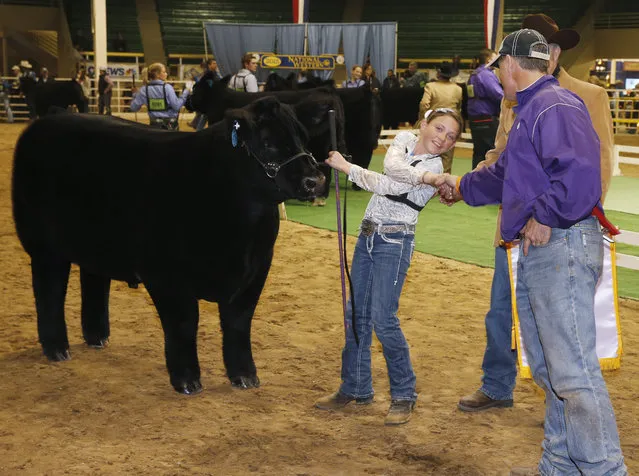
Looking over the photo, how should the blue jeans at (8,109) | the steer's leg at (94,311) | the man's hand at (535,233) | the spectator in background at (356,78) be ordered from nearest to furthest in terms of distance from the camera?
the man's hand at (535,233) → the steer's leg at (94,311) → the spectator in background at (356,78) → the blue jeans at (8,109)

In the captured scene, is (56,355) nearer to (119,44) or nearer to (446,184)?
(446,184)

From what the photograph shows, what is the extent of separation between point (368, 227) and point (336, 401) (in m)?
1.00

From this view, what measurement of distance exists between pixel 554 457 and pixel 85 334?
3386mm

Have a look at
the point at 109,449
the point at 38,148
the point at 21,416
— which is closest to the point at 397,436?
the point at 109,449

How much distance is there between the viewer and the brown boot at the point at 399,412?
4447mm

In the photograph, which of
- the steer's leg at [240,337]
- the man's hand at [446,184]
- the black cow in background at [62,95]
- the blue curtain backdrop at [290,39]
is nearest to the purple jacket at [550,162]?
the man's hand at [446,184]

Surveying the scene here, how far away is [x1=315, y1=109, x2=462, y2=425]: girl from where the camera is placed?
420cm

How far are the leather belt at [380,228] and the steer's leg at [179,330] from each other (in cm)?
110

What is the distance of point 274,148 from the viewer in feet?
15.1

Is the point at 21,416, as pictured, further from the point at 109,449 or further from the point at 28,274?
the point at 28,274

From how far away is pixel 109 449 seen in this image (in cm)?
410

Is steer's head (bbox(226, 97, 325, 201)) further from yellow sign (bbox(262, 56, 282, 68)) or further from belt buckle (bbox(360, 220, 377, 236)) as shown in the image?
yellow sign (bbox(262, 56, 282, 68))

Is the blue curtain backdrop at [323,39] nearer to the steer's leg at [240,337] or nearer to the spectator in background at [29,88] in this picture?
the spectator in background at [29,88]

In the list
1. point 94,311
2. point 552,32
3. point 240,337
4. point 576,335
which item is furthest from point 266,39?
point 576,335
